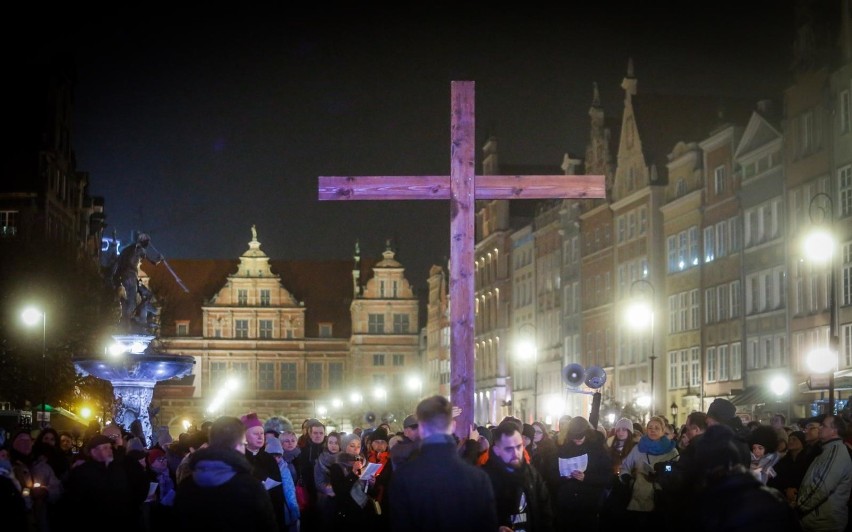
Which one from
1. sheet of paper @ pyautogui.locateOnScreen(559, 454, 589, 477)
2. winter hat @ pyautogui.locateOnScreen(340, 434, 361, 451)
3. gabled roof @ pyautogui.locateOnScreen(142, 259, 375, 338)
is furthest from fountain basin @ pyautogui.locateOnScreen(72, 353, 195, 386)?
gabled roof @ pyautogui.locateOnScreen(142, 259, 375, 338)

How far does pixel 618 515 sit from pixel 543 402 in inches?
2369

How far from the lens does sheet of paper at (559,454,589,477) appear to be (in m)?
12.7

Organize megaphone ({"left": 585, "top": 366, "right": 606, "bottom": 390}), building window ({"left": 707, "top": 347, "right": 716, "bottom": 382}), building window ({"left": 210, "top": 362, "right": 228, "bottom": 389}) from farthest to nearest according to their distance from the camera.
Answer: building window ({"left": 210, "top": 362, "right": 228, "bottom": 389}) → building window ({"left": 707, "top": 347, "right": 716, "bottom": 382}) → megaphone ({"left": 585, "top": 366, "right": 606, "bottom": 390})

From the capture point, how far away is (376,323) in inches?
3720

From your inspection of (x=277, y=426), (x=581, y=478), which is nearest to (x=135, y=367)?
(x=277, y=426)

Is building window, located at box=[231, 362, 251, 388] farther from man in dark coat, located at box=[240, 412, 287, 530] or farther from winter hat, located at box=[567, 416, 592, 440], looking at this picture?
man in dark coat, located at box=[240, 412, 287, 530]

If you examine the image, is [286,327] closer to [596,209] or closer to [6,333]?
[596,209]

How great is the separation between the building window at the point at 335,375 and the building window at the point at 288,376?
2.30 m

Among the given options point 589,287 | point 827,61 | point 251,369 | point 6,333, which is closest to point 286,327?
point 251,369

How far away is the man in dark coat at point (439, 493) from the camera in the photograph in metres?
7.38

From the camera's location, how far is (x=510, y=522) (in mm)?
9945

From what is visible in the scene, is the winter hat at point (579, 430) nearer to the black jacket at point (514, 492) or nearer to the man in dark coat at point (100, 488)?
the black jacket at point (514, 492)

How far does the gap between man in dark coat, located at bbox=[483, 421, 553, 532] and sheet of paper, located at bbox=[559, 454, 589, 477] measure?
2.63m

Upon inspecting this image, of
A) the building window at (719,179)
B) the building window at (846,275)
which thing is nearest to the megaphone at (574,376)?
the building window at (846,275)
